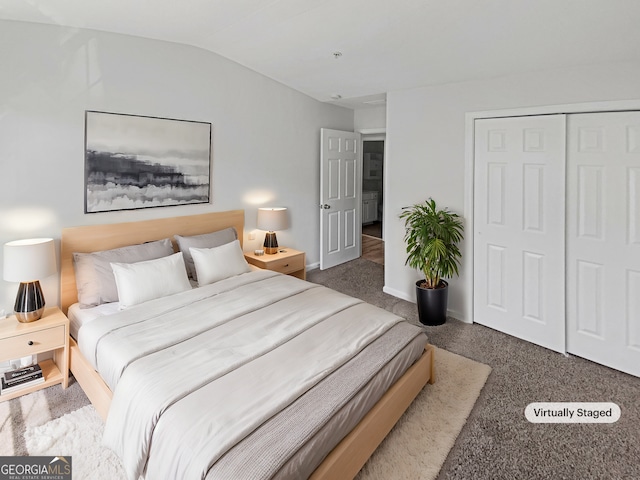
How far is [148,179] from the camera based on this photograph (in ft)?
10.8

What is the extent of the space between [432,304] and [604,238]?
4.67 ft

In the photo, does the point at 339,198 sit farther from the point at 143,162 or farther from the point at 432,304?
the point at 143,162

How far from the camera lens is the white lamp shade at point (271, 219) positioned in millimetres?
4133

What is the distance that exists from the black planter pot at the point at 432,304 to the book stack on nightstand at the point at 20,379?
10.0ft

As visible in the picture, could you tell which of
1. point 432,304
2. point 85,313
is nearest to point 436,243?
point 432,304

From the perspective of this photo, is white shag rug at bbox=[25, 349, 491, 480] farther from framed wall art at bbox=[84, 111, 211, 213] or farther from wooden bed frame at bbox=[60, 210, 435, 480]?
framed wall art at bbox=[84, 111, 211, 213]

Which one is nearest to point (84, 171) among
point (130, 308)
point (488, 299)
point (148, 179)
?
point (148, 179)

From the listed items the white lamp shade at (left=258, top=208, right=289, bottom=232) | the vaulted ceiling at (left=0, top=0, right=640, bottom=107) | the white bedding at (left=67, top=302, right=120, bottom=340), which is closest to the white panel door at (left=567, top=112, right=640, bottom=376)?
the vaulted ceiling at (left=0, top=0, right=640, bottom=107)

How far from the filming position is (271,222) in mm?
4133

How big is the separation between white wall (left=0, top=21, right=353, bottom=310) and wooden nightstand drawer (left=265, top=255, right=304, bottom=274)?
48cm

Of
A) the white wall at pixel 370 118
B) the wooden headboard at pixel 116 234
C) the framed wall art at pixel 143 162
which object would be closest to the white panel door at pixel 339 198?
the white wall at pixel 370 118

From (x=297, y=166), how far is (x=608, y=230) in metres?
3.26

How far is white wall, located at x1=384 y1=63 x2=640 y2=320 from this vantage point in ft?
8.93

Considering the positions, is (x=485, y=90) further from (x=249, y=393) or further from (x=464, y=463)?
(x=249, y=393)
